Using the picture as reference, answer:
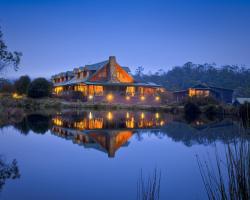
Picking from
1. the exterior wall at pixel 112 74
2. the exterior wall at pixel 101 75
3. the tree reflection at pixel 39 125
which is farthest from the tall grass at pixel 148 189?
the exterior wall at pixel 112 74

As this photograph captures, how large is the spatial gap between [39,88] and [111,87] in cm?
1162

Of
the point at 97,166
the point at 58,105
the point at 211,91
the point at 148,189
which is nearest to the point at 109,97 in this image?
the point at 58,105

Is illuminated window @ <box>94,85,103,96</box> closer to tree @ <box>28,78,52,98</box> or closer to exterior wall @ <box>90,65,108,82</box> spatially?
exterior wall @ <box>90,65,108,82</box>

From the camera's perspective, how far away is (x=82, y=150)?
10820 millimetres

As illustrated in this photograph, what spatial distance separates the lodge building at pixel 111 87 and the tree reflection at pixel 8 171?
35760 millimetres

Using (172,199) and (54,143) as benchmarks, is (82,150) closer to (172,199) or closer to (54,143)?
(54,143)

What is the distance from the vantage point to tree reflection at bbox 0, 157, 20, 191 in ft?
21.6

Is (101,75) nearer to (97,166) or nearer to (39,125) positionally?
(39,125)

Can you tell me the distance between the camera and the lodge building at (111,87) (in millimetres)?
44656

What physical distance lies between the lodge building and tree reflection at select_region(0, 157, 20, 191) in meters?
35.8

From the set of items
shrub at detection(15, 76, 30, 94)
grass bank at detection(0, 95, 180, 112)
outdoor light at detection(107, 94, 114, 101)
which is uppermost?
shrub at detection(15, 76, 30, 94)

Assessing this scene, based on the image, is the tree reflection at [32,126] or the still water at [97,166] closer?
the still water at [97,166]

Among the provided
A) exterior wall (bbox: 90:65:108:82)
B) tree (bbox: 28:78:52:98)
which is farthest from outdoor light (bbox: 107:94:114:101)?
tree (bbox: 28:78:52:98)

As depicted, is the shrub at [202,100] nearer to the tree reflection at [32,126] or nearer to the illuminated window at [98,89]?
the illuminated window at [98,89]
